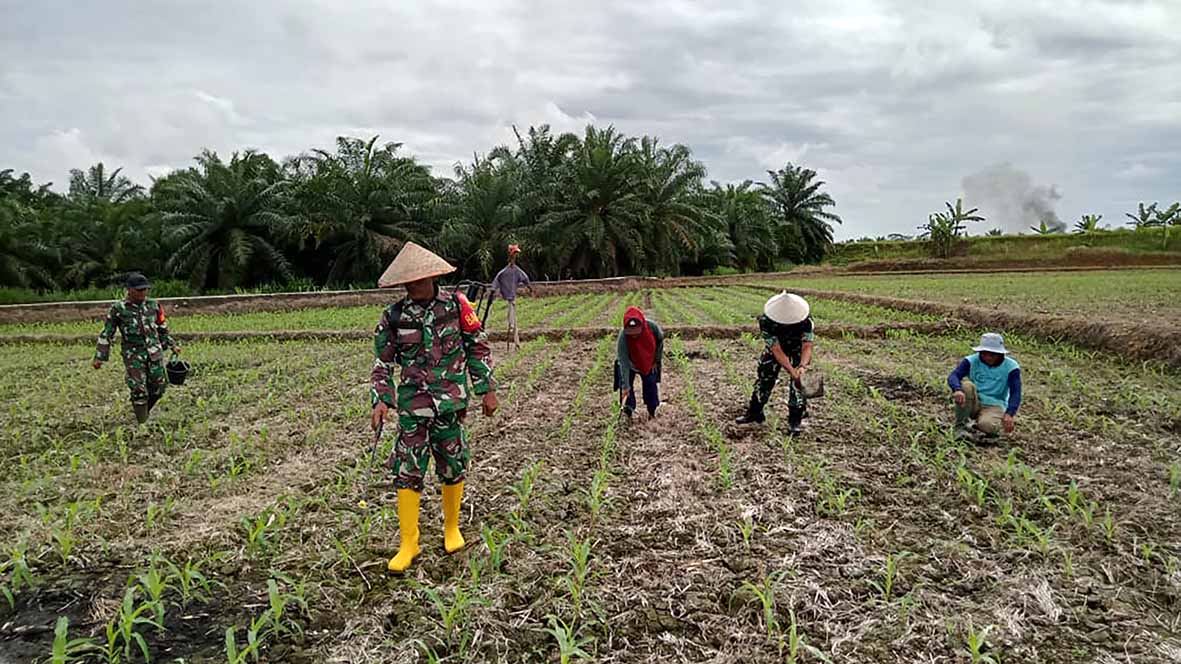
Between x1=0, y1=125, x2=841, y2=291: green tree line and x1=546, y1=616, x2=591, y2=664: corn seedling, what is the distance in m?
22.9

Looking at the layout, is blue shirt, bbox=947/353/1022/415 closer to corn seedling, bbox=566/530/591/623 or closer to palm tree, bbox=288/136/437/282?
corn seedling, bbox=566/530/591/623

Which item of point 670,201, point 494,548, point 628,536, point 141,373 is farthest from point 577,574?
point 670,201

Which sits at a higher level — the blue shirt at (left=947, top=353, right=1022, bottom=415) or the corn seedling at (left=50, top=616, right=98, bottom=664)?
the blue shirt at (left=947, top=353, right=1022, bottom=415)

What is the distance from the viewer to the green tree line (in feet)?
80.4

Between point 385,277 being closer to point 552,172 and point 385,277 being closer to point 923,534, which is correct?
point 923,534

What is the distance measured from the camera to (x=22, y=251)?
24188mm

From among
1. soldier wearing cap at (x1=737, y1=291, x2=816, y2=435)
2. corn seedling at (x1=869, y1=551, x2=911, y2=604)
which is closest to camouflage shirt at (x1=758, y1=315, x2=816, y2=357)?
soldier wearing cap at (x1=737, y1=291, x2=816, y2=435)

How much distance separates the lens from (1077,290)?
16.5 metres

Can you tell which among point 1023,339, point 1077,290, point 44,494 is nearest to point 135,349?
point 44,494

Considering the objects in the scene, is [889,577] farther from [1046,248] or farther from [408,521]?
[1046,248]

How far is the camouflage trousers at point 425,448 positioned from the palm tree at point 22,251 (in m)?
26.9

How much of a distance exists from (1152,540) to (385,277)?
389 centimetres

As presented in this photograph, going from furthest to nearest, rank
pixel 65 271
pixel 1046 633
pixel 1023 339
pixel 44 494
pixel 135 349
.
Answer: pixel 65 271, pixel 1023 339, pixel 135 349, pixel 44 494, pixel 1046 633

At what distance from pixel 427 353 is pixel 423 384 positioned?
0.50 feet
